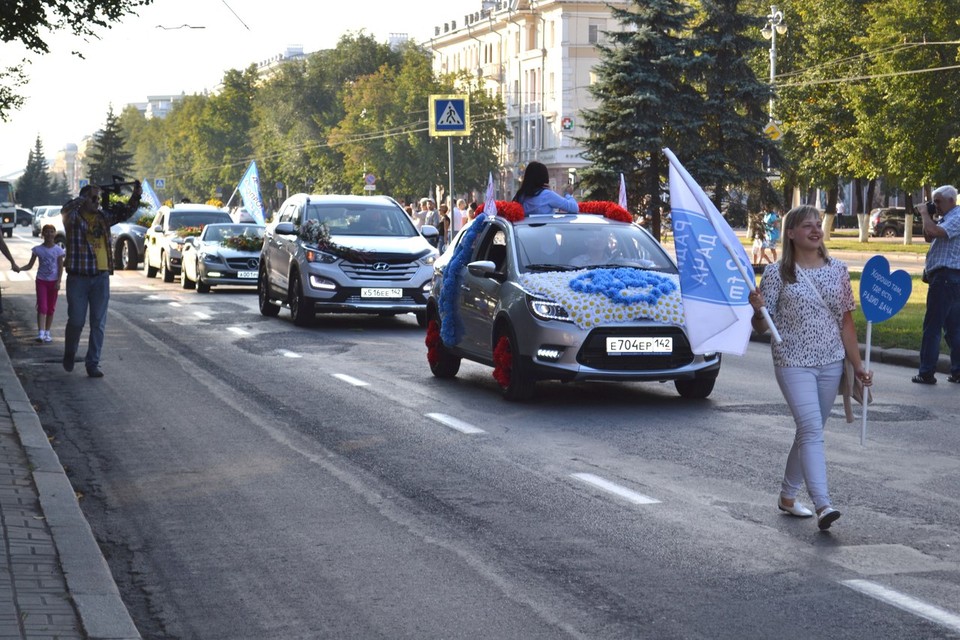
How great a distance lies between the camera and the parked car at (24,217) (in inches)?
5125

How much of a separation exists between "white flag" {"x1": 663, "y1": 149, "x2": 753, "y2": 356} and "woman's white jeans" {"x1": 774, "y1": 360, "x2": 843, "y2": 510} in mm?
584

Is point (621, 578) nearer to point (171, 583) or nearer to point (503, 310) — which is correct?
point (171, 583)

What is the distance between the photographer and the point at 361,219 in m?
23.5

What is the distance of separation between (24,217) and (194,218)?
99.7 meters

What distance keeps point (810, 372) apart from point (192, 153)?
151382mm

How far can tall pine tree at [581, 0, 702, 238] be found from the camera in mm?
40406

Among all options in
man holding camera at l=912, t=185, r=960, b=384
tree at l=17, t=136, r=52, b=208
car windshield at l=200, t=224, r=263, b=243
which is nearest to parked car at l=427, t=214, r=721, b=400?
man holding camera at l=912, t=185, r=960, b=384

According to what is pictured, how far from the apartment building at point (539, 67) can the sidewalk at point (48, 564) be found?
93557mm

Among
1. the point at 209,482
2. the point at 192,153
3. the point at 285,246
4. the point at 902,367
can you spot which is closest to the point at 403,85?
the point at 192,153

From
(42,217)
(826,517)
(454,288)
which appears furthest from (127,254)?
(42,217)

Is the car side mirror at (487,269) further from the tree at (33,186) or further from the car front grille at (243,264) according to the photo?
the tree at (33,186)

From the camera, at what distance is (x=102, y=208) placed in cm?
1595

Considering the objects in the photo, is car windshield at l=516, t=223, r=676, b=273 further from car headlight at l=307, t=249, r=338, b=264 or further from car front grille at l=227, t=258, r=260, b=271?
car front grille at l=227, t=258, r=260, b=271

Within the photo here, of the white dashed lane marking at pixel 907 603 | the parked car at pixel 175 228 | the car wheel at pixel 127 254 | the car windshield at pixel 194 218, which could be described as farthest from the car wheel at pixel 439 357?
the car wheel at pixel 127 254
